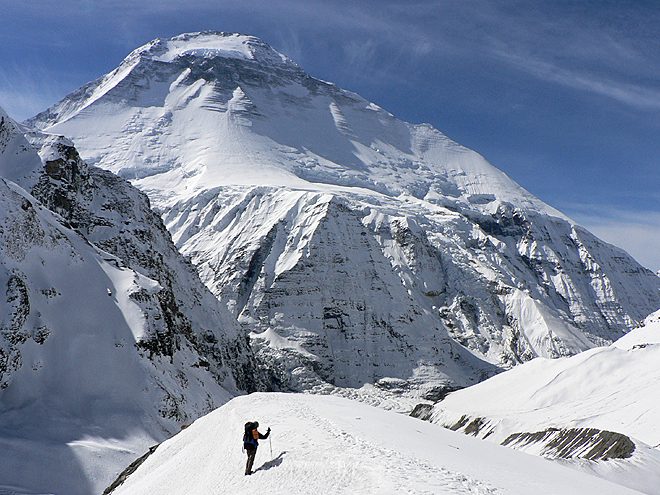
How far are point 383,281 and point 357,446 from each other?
505ft

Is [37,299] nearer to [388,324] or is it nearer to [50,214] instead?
[50,214]

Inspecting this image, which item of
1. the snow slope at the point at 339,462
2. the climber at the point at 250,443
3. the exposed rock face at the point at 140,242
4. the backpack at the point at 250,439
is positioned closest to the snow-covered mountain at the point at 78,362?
the exposed rock face at the point at 140,242

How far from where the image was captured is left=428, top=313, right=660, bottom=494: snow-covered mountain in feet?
84.9

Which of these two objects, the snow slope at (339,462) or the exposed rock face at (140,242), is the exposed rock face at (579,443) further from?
the exposed rock face at (140,242)

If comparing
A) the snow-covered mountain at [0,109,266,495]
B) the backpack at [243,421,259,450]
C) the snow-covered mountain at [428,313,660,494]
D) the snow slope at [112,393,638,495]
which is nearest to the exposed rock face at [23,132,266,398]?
the snow-covered mountain at [0,109,266,495]

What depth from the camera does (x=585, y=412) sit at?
128 feet

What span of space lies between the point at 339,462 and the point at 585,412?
30.7m

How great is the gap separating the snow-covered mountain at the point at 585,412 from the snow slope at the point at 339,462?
8.11 meters

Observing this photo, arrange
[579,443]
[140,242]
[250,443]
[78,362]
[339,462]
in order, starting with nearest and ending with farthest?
[339,462], [250,443], [579,443], [78,362], [140,242]

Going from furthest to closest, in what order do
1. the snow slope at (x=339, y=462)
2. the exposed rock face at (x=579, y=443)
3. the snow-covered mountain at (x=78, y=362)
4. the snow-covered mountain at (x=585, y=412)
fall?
the snow-covered mountain at (x=78, y=362)
the exposed rock face at (x=579, y=443)
the snow-covered mountain at (x=585, y=412)
the snow slope at (x=339, y=462)

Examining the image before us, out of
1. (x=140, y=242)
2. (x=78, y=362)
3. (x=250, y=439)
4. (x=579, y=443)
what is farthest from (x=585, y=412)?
(x=140, y=242)

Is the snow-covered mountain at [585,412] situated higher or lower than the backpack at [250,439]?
lower

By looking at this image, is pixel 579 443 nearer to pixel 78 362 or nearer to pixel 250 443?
pixel 250 443

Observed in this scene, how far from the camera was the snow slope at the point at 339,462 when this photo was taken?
44.9 ft
